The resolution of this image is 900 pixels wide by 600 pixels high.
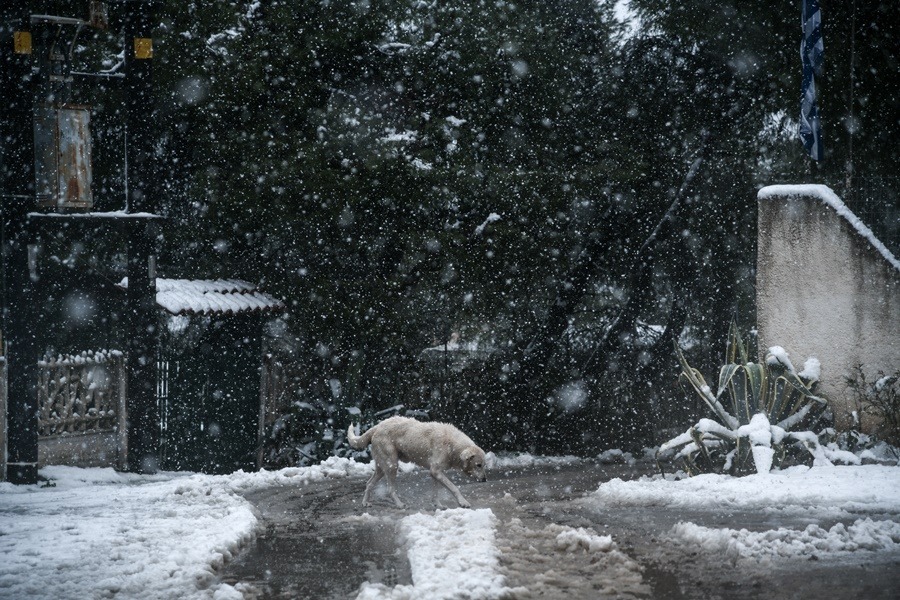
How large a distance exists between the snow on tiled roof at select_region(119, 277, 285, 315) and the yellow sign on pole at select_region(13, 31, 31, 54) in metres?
3.29

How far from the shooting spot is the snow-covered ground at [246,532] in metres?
6.40

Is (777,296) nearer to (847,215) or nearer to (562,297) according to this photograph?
(847,215)

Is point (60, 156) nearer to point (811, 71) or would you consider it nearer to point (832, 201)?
point (832, 201)

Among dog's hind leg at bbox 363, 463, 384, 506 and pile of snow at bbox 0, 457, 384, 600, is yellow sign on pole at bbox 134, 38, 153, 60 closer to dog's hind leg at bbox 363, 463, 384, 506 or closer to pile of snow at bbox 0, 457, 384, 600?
pile of snow at bbox 0, 457, 384, 600

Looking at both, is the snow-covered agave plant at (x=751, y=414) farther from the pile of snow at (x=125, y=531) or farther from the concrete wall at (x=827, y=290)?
the pile of snow at (x=125, y=531)

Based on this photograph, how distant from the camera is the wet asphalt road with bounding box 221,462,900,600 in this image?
602 cm

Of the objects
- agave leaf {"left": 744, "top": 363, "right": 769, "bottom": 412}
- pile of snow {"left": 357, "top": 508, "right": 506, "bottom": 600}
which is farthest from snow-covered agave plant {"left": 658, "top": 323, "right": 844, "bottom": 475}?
pile of snow {"left": 357, "top": 508, "right": 506, "bottom": 600}

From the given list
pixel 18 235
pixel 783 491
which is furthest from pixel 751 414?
pixel 18 235

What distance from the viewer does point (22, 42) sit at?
38.4 feet

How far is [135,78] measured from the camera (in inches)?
495

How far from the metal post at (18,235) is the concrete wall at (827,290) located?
9037 millimetres

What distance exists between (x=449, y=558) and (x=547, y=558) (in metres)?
0.81

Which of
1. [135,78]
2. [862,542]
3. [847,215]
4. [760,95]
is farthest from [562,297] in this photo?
[862,542]

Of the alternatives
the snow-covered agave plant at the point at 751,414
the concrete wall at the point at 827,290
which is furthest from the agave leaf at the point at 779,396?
the concrete wall at the point at 827,290
